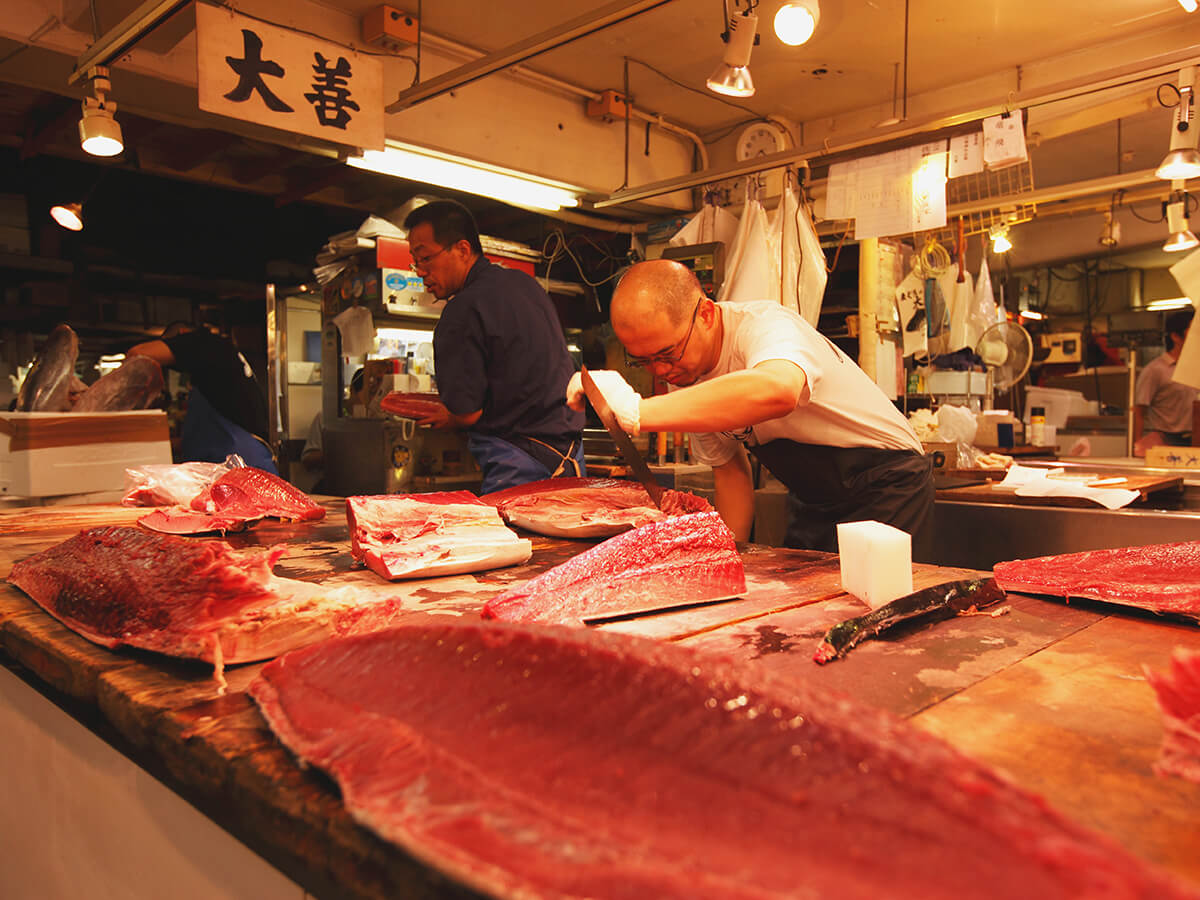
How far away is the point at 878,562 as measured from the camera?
1796 mm

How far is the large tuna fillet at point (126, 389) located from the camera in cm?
453

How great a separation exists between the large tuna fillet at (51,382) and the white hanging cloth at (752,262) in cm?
423

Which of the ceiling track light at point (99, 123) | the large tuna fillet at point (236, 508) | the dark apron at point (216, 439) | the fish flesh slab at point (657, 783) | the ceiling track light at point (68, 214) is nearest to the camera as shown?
the fish flesh slab at point (657, 783)

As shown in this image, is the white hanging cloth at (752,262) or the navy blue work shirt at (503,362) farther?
the white hanging cloth at (752,262)

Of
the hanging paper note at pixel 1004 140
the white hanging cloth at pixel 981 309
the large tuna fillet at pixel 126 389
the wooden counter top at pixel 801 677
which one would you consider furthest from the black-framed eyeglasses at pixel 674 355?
the white hanging cloth at pixel 981 309

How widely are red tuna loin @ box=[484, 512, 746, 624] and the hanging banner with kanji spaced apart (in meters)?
3.77

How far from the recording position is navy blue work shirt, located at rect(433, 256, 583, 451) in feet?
13.0

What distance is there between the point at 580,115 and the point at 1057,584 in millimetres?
6824

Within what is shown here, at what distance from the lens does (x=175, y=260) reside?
10.6 metres

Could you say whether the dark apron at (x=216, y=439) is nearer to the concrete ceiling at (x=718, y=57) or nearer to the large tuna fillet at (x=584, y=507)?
the concrete ceiling at (x=718, y=57)

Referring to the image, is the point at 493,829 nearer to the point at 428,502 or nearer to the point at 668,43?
the point at 428,502

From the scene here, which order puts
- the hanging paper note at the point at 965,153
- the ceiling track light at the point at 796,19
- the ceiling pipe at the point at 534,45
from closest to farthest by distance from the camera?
the ceiling pipe at the point at 534,45 → the ceiling track light at the point at 796,19 → the hanging paper note at the point at 965,153

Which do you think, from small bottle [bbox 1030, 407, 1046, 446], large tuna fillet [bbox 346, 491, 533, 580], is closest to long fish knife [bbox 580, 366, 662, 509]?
large tuna fillet [bbox 346, 491, 533, 580]

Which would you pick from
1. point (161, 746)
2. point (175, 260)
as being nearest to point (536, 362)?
point (161, 746)
